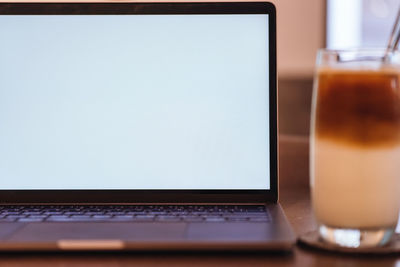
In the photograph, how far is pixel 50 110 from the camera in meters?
0.71

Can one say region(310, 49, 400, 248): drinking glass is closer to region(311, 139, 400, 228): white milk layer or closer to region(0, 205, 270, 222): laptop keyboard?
region(311, 139, 400, 228): white milk layer

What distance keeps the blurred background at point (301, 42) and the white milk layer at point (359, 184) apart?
133 cm

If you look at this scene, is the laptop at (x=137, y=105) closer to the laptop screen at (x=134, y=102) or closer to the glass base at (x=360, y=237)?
the laptop screen at (x=134, y=102)

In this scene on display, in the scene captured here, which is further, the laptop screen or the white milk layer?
the laptop screen

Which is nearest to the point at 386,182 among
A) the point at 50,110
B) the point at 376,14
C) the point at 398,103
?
the point at 398,103

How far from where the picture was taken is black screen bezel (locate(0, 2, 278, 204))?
68 centimetres

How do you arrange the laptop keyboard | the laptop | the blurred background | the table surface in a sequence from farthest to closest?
the blurred background, the laptop, the laptop keyboard, the table surface

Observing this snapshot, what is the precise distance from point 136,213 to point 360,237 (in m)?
0.25

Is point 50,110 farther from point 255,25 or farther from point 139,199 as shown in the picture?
point 255,25

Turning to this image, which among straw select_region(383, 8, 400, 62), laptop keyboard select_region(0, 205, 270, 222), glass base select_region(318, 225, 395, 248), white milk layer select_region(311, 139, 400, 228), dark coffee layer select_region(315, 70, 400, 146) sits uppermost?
straw select_region(383, 8, 400, 62)

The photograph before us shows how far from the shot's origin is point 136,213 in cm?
61

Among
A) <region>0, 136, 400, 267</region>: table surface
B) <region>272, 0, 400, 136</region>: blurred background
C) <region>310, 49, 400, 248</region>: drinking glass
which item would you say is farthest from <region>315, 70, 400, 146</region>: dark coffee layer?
<region>272, 0, 400, 136</region>: blurred background

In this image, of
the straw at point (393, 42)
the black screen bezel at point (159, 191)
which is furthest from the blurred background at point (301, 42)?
the straw at point (393, 42)

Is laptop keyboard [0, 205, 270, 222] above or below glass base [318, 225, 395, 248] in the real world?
below
